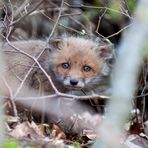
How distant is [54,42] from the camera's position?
771cm

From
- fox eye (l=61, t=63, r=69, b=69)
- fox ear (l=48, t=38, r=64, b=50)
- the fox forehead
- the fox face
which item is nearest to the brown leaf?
the fox face

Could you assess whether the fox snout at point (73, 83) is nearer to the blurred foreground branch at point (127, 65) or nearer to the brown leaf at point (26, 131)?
the brown leaf at point (26, 131)

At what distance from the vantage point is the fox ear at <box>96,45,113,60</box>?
7.91 metres

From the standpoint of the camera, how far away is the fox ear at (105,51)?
7.91 meters

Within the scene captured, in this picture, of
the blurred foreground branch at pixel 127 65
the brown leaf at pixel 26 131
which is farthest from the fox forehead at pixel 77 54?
the blurred foreground branch at pixel 127 65

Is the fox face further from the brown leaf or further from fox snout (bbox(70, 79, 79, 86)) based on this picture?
the brown leaf

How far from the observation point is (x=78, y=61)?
7445mm

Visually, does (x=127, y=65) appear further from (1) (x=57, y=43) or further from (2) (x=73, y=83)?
(1) (x=57, y=43)

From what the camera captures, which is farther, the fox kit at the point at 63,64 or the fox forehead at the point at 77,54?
the fox forehead at the point at 77,54

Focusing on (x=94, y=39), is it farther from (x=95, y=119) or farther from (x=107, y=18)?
(x=107, y=18)

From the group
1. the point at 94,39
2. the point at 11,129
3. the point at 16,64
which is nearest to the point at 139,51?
the point at 11,129

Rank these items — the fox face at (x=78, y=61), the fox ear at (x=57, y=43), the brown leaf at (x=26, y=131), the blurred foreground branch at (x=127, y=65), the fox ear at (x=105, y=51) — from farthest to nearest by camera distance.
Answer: the fox ear at (x=105, y=51)
the fox ear at (x=57, y=43)
the fox face at (x=78, y=61)
the brown leaf at (x=26, y=131)
the blurred foreground branch at (x=127, y=65)

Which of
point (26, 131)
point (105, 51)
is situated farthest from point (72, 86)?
point (26, 131)

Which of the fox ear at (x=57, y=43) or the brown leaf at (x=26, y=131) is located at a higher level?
the fox ear at (x=57, y=43)
